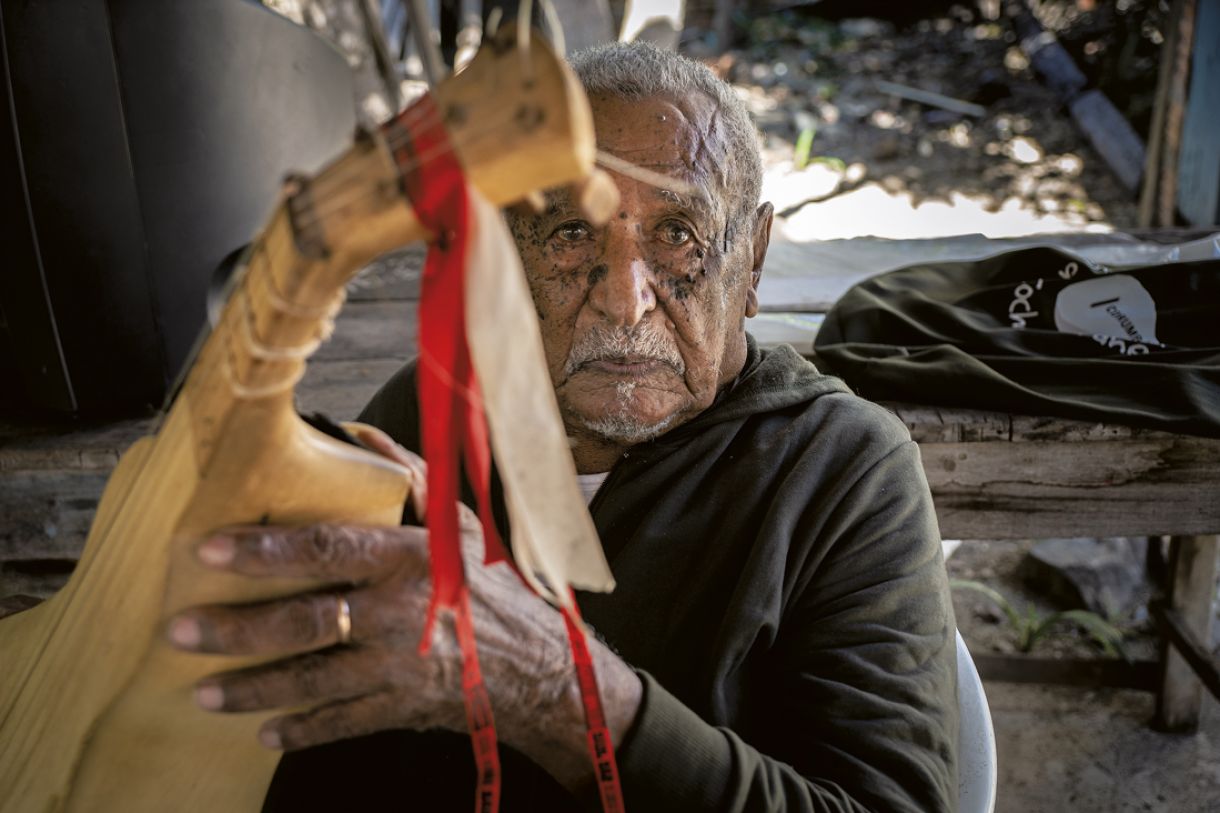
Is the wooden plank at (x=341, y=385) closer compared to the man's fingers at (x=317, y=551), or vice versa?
the man's fingers at (x=317, y=551)

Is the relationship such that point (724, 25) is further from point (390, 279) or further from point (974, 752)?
point (974, 752)

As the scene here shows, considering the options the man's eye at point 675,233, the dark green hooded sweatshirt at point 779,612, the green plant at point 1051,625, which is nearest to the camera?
the dark green hooded sweatshirt at point 779,612

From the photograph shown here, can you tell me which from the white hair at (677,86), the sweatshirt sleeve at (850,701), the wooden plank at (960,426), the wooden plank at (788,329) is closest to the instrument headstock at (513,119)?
the sweatshirt sleeve at (850,701)

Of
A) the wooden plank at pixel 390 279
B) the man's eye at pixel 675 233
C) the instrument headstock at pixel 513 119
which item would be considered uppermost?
the instrument headstock at pixel 513 119

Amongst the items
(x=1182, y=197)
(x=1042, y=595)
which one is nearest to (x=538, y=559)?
(x=1042, y=595)

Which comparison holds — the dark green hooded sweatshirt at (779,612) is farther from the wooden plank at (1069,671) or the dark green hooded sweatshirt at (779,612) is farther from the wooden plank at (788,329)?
the wooden plank at (1069,671)

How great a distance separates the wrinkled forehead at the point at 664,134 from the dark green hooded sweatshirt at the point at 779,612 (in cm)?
34

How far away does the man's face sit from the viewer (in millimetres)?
1355

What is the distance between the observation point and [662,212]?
4.48 ft

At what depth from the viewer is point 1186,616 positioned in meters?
2.65

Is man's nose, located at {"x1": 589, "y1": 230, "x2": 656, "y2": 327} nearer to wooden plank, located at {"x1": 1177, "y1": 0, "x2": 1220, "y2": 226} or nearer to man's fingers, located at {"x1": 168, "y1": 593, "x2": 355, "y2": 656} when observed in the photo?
man's fingers, located at {"x1": 168, "y1": 593, "x2": 355, "y2": 656}

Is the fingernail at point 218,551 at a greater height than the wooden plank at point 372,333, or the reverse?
the fingernail at point 218,551

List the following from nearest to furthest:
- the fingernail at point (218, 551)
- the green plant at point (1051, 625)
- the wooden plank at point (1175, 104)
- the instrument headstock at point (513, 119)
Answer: the instrument headstock at point (513, 119) → the fingernail at point (218, 551) → the green plant at point (1051, 625) → the wooden plank at point (1175, 104)

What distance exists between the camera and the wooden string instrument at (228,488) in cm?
57
